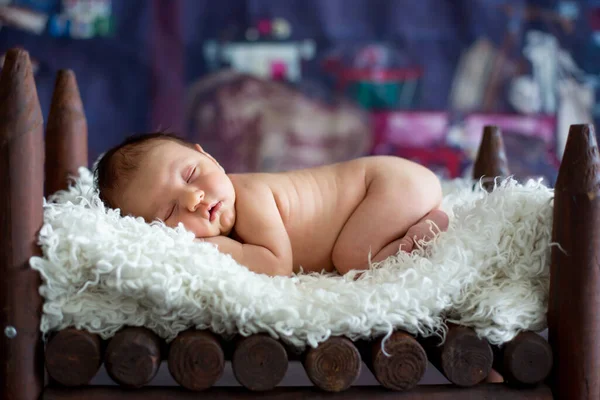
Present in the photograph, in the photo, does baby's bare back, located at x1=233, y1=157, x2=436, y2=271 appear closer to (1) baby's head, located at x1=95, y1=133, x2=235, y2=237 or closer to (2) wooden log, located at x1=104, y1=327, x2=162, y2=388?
(1) baby's head, located at x1=95, y1=133, x2=235, y2=237

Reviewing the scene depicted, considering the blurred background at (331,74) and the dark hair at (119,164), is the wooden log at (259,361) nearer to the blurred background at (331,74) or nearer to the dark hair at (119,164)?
the dark hair at (119,164)

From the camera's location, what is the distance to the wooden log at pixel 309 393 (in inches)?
31.9

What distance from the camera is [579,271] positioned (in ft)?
2.69

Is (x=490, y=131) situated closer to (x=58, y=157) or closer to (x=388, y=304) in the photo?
(x=388, y=304)

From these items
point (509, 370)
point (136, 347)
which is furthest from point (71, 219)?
point (509, 370)

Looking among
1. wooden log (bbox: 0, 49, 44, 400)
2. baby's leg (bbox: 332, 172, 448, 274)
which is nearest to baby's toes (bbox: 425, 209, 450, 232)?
baby's leg (bbox: 332, 172, 448, 274)

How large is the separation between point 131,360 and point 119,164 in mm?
372

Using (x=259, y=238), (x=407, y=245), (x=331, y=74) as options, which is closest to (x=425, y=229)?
(x=407, y=245)

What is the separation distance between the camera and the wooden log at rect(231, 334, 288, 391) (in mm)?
798

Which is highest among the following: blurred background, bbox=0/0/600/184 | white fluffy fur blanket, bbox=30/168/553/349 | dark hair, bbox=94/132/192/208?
blurred background, bbox=0/0/600/184

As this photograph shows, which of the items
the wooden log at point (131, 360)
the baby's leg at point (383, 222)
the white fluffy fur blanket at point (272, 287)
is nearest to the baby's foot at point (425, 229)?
the baby's leg at point (383, 222)

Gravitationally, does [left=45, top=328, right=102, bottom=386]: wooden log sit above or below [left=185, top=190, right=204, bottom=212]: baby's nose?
below

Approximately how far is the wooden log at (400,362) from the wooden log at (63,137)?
0.80 meters

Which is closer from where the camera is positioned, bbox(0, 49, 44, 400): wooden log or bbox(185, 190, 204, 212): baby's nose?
bbox(0, 49, 44, 400): wooden log
